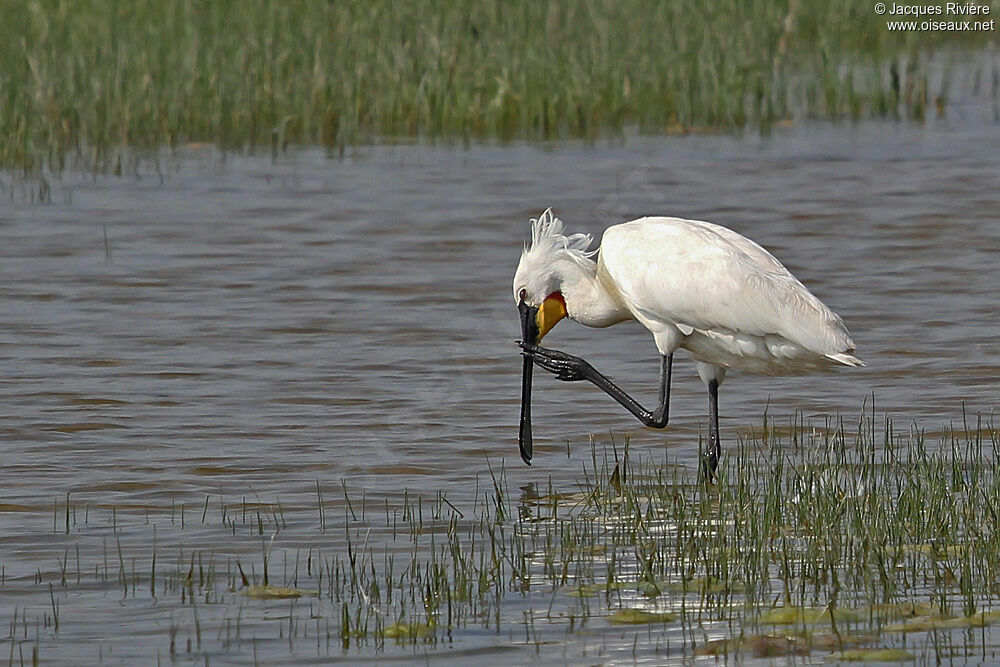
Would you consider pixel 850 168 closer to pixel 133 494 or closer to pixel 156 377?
pixel 156 377

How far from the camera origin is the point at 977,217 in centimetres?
1441

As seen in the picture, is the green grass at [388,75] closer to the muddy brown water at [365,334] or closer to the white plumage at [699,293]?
the muddy brown water at [365,334]

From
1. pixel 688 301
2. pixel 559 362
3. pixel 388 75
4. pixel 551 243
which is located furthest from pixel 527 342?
pixel 388 75

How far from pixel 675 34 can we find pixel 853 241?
4604 mm

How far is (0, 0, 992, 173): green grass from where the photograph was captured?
15852 mm

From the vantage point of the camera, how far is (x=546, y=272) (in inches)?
334

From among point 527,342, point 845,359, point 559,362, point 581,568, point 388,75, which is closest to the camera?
point 581,568

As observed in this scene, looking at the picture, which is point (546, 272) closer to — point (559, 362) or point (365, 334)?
point (559, 362)

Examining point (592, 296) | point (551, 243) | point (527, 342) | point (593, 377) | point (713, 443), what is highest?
point (551, 243)

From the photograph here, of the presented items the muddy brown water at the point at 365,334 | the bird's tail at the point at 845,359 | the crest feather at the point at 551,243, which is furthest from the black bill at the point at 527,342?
the bird's tail at the point at 845,359

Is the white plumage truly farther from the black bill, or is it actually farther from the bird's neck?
the black bill

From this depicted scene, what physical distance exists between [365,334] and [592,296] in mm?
3184

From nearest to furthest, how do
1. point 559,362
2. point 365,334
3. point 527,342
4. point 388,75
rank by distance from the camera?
point 527,342
point 559,362
point 365,334
point 388,75

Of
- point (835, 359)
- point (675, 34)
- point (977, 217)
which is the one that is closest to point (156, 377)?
point (835, 359)
